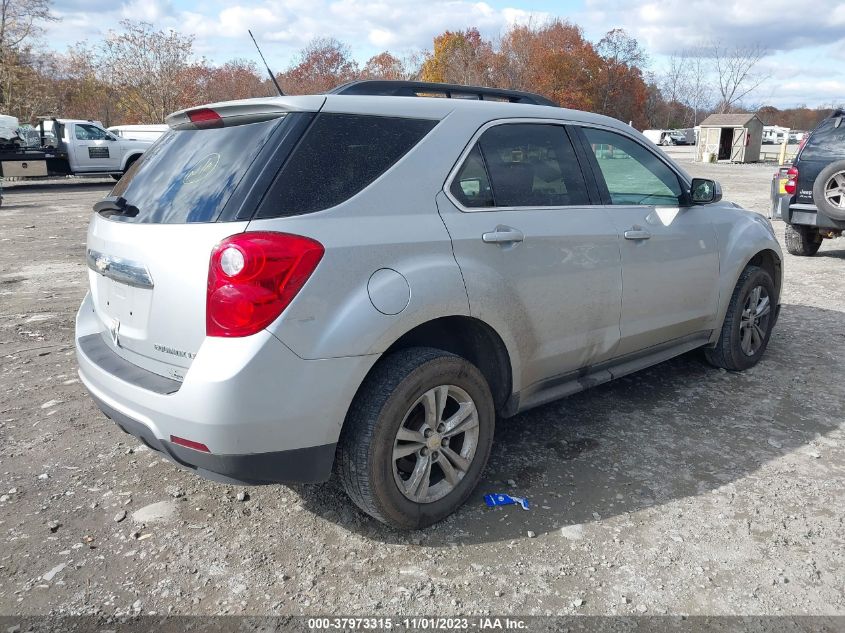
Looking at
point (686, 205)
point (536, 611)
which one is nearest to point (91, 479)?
point (536, 611)

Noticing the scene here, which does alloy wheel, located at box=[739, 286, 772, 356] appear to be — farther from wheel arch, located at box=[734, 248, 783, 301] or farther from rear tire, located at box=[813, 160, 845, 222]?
rear tire, located at box=[813, 160, 845, 222]

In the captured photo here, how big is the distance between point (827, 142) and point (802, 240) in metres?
1.43

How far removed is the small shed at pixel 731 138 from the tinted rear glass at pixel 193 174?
40.0 metres

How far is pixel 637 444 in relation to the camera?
3.71m

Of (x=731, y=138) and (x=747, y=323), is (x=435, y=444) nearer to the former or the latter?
(x=747, y=323)

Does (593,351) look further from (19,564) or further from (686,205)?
(19,564)

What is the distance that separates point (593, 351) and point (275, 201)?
1.95 metres

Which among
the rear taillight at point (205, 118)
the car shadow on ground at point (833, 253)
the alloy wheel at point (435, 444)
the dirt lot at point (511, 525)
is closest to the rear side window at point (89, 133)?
the dirt lot at point (511, 525)

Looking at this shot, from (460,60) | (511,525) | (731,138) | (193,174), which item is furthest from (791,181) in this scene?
(460,60)

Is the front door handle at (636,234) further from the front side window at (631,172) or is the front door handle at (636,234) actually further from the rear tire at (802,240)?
the rear tire at (802,240)

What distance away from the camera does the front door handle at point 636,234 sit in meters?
3.62

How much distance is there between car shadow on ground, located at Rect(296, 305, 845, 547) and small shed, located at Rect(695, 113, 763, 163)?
36.6 metres

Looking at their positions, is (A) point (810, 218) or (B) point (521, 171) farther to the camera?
(A) point (810, 218)

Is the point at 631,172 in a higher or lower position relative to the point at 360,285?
higher
